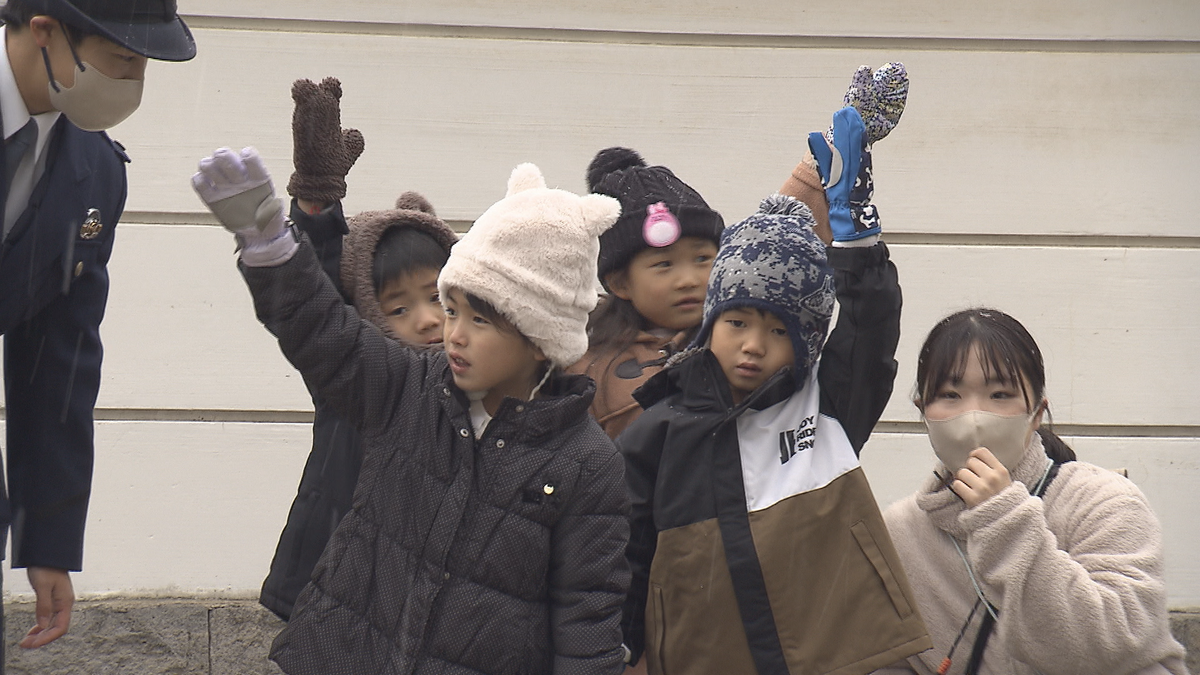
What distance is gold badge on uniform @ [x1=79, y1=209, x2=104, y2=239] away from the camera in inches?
99.9

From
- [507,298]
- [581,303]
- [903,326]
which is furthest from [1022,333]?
[903,326]

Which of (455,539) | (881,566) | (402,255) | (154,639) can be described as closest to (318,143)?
(402,255)

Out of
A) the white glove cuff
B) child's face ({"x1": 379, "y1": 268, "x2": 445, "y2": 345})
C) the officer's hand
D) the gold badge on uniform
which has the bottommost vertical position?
the officer's hand

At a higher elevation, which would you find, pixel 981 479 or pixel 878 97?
pixel 878 97

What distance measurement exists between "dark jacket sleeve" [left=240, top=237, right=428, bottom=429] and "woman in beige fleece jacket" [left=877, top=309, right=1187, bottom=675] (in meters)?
1.24

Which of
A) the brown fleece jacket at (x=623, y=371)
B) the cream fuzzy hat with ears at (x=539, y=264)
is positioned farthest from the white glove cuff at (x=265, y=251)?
the brown fleece jacket at (x=623, y=371)

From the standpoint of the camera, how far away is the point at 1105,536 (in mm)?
2633

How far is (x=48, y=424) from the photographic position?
2650 mm

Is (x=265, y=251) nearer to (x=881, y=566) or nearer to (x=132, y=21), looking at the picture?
(x=132, y=21)

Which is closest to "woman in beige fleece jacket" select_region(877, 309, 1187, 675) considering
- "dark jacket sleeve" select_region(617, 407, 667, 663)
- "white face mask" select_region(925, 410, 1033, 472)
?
"white face mask" select_region(925, 410, 1033, 472)

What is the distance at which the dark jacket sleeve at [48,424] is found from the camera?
264cm

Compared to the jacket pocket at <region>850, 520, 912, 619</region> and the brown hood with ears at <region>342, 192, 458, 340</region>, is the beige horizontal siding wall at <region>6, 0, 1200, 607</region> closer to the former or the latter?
the brown hood with ears at <region>342, 192, 458, 340</region>

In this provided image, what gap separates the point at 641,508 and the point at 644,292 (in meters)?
0.68

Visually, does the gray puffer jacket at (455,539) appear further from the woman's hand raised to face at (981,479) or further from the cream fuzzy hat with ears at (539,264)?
the woman's hand raised to face at (981,479)
